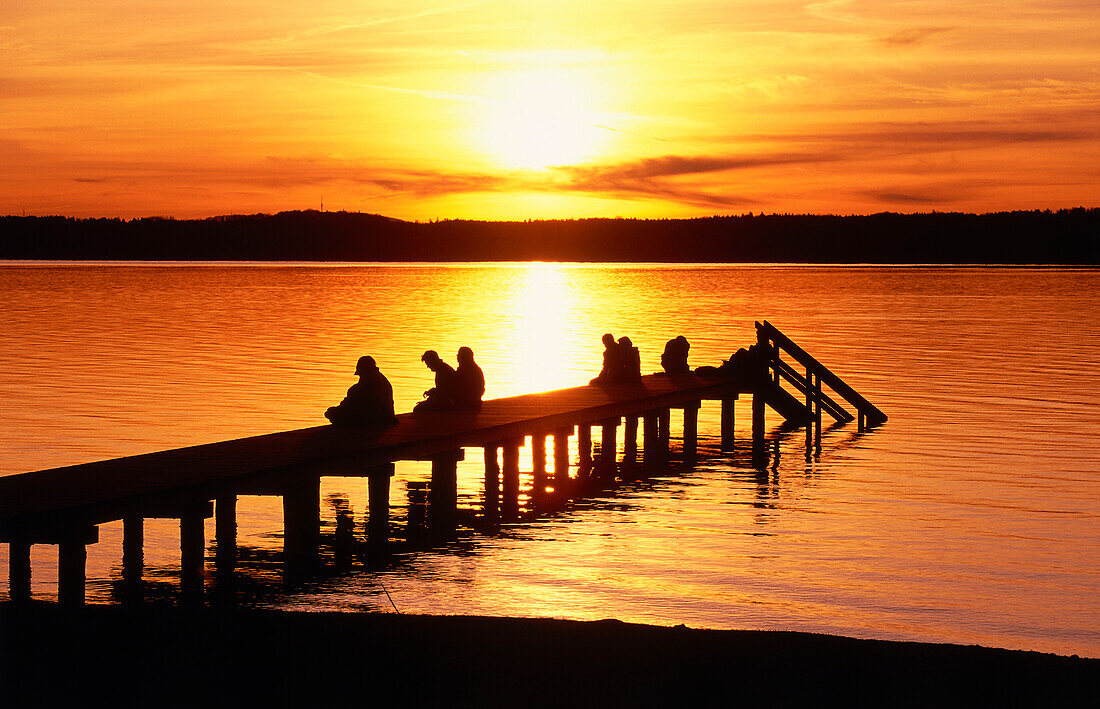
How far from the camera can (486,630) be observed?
9.81 metres

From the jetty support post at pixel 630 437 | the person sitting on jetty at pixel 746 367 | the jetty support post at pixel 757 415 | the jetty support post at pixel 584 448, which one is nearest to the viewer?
the jetty support post at pixel 584 448

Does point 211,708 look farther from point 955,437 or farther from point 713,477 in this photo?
point 955,437

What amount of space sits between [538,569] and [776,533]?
14.7 ft

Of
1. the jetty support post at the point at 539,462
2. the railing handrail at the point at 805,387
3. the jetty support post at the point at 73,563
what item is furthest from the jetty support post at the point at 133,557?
the railing handrail at the point at 805,387

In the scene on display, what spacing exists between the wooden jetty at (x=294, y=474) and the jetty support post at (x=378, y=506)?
1 cm

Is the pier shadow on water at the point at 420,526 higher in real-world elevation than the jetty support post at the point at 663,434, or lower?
lower

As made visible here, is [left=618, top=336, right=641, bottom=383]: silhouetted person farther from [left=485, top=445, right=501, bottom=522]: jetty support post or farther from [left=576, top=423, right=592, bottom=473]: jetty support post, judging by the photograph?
[left=485, top=445, right=501, bottom=522]: jetty support post

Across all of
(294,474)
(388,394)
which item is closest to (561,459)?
(388,394)

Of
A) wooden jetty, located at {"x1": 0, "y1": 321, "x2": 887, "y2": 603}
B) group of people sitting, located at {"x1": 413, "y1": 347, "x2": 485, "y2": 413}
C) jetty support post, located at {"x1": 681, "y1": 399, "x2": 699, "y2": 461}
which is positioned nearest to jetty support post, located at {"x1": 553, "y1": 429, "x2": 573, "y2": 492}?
wooden jetty, located at {"x1": 0, "y1": 321, "x2": 887, "y2": 603}

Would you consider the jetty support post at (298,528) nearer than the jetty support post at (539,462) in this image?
Yes

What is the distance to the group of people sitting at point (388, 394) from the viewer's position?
18672mm

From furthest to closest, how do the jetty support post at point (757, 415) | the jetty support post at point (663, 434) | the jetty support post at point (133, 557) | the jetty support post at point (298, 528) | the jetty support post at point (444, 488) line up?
the jetty support post at point (757, 415)
the jetty support post at point (663, 434)
the jetty support post at point (444, 488)
the jetty support post at point (298, 528)
the jetty support post at point (133, 557)

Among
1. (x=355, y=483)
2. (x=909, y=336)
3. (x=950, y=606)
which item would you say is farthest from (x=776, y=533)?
(x=909, y=336)

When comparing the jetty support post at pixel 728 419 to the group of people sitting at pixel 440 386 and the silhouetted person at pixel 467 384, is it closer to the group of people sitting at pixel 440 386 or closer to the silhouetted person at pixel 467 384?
the group of people sitting at pixel 440 386
